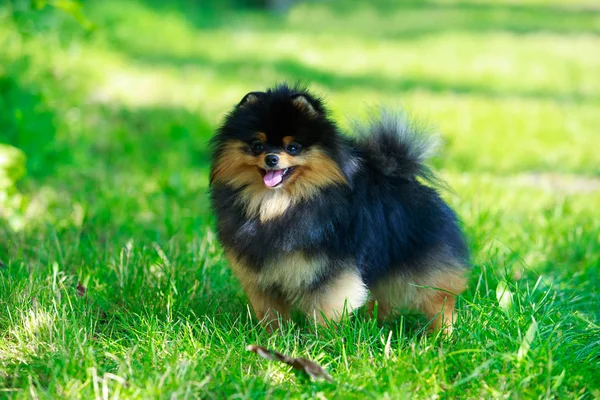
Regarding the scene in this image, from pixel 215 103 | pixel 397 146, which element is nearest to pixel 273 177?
pixel 397 146

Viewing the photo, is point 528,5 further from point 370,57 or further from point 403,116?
point 403,116

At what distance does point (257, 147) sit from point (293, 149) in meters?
0.15

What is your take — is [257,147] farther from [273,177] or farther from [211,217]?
[211,217]

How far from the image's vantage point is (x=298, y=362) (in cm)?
296

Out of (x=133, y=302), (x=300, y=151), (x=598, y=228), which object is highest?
(x=300, y=151)

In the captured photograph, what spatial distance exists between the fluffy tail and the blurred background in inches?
22.6

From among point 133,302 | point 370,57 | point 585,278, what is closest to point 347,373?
point 133,302

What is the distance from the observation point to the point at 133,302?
371 cm

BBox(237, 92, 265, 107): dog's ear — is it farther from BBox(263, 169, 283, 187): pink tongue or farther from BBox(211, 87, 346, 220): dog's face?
BBox(263, 169, 283, 187): pink tongue

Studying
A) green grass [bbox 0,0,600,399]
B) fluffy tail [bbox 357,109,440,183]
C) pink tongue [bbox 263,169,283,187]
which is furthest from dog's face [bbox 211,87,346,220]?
green grass [bbox 0,0,600,399]

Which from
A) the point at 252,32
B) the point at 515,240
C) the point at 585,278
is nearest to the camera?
the point at 585,278

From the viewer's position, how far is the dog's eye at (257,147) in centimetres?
328

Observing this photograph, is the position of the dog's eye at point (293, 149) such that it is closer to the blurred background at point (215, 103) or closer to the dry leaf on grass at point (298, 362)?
the dry leaf on grass at point (298, 362)

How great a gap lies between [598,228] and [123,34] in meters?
7.65
